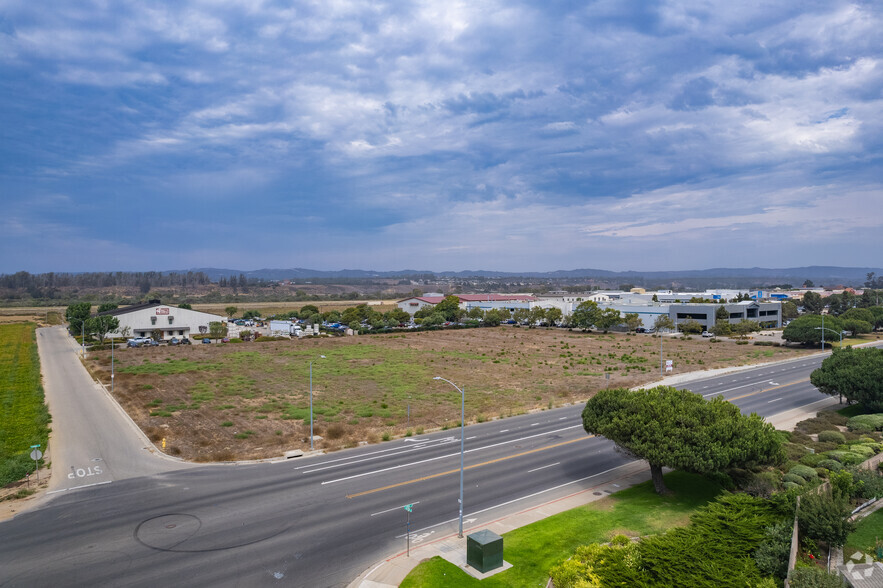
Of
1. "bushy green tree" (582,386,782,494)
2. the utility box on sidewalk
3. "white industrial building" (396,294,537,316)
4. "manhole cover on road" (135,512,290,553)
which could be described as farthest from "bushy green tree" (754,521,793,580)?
"white industrial building" (396,294,537,316)

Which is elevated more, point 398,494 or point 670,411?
point 670,411

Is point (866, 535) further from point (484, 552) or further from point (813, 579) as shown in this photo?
point (484, 552)

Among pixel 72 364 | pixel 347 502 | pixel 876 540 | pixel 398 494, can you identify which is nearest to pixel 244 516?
pixel 347 502

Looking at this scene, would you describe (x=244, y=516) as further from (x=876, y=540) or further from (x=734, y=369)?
(x=734, y=369)

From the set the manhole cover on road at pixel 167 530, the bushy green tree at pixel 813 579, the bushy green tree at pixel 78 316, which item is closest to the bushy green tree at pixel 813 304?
the bushy green tree at pixel 813 579

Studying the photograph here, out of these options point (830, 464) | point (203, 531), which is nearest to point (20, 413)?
point (203, 531)
